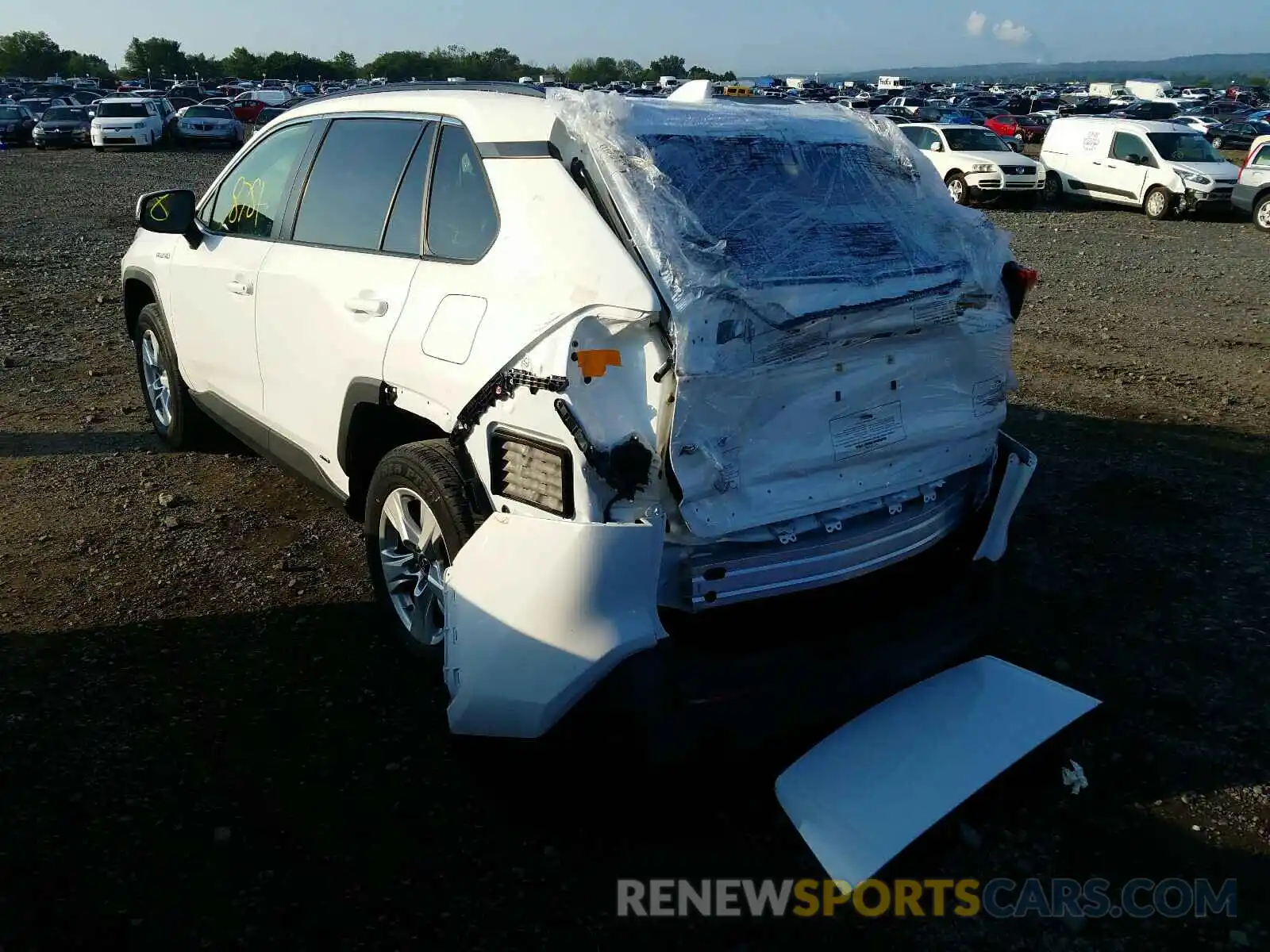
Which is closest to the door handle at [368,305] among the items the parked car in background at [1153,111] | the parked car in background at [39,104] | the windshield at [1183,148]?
the windshield at [1183,148]

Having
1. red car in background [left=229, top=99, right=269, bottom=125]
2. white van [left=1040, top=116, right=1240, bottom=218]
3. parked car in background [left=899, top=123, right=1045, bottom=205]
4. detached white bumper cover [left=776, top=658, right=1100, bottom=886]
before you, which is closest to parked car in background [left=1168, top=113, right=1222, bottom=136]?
white van [left=1040, top=116, right=1240, bottom=218]

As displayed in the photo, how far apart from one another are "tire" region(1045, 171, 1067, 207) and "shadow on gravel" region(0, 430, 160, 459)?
18599 millimetres

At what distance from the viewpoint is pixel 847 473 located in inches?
110

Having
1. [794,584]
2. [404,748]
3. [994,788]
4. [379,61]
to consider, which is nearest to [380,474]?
[404,748]

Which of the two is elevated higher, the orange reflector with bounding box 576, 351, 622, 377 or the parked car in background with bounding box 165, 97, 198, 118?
the orange reflector with bounding box 576, 351, 622, 377

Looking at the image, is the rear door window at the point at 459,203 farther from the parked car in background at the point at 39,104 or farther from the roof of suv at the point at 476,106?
the parked car in background at the point at 39,104

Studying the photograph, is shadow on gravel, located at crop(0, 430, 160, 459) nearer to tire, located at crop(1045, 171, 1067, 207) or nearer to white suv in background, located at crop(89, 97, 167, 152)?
tire, located at crop(1045, 171, 1067, 207)

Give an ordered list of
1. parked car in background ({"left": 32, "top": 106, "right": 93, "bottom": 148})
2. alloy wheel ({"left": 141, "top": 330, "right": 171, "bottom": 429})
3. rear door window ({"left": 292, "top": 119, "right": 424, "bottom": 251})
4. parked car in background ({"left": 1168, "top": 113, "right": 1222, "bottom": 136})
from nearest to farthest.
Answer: rear door window ({"left": 292, "top": 119, "right": 424, "bottom": 251}), alloy wheel ({"left": 141, "top": 330, "right": 171, "bottom": 429}), parked car in background ({"left": 32, "top": 106, "right": 93, "bottom": 148}), parked car in background ({"left": 1168, "top": 113, "right": 1222, "bottom": 136})

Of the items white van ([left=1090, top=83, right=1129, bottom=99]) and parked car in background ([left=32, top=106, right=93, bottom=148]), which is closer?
parked car in background ([left=32, top=106, right=93, bottom=148])

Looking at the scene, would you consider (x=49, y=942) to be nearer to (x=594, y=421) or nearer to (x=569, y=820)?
(x=569, y=820)

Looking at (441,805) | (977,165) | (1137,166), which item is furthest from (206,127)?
(441,805)

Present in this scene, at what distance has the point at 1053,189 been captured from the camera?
20.1 m

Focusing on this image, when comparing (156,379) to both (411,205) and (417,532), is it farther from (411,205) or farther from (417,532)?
(417,532)

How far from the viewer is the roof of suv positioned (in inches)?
117
